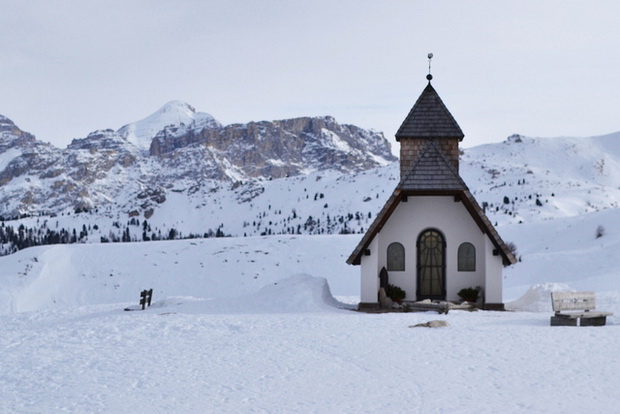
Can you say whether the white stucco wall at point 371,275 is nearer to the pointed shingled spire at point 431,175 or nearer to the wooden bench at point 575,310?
the pointed shingled spire at point 431,175

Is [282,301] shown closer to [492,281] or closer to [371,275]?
[371,275]

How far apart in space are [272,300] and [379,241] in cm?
538

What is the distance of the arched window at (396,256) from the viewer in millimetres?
29375

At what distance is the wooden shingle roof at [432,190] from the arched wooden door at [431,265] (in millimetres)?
1889

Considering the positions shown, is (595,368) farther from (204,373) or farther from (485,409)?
(204,373)

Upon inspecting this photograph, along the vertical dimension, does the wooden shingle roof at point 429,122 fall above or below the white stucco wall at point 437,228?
above

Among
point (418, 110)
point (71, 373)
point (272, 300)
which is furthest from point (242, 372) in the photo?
point (418, 110)

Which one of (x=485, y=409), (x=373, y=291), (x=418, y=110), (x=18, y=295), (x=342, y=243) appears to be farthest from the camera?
(x=342, y=243)

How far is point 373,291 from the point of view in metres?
28.3

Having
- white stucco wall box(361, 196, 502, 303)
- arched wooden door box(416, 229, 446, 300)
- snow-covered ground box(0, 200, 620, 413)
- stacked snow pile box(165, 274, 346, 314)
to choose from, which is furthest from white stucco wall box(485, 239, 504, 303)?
stacked snow pile box(165, 274, 346, 314)

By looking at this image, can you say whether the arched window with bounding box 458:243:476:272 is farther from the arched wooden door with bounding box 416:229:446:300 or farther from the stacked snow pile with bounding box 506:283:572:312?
the stacked snow pile with bounding box 506:283:572:312

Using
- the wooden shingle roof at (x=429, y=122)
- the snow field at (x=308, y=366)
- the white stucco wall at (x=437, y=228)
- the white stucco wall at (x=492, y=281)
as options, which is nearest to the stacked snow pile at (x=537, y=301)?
the white stucco wall at (x=492, y=281)

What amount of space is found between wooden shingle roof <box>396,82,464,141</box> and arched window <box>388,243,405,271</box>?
5.27 metres

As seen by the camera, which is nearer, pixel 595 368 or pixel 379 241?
pixel 595 368
